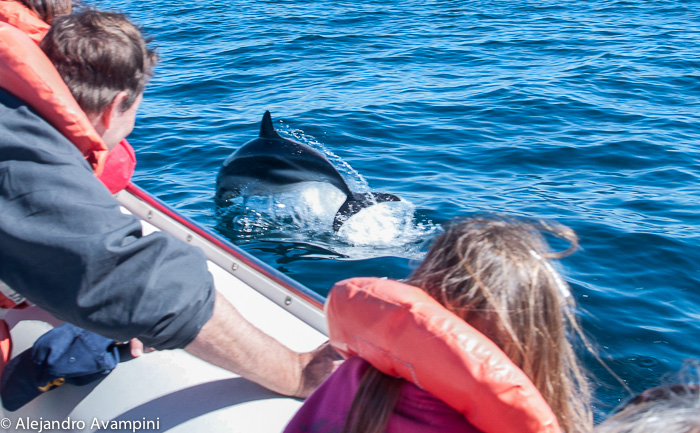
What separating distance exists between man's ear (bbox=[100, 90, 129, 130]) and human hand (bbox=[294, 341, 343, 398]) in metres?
1.05

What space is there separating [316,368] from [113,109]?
112cm

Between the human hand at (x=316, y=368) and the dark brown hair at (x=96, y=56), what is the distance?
1092mm

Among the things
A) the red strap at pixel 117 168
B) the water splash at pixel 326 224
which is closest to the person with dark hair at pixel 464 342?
the red strap at pixel 117 168

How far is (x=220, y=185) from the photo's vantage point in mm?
6473

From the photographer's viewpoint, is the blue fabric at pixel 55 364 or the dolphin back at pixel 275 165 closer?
the blue fabric at pixel 55 364

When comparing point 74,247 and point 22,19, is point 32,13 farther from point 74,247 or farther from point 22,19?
point 74,247

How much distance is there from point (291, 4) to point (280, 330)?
16245 mm

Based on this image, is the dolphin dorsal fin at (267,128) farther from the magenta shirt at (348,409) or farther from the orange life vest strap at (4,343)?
the magenta shirt at (348,409)

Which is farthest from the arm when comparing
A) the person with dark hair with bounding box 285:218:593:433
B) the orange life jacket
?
the orange life jacket

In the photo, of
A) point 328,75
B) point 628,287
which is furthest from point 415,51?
point 628,287

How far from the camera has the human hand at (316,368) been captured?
2.50 meters

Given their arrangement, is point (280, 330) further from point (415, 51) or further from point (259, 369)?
point (415, 51)

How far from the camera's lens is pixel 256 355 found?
2.37 m

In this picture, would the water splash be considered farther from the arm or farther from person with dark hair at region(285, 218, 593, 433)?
person with dark hair at region(285, 218, 593, 433)
